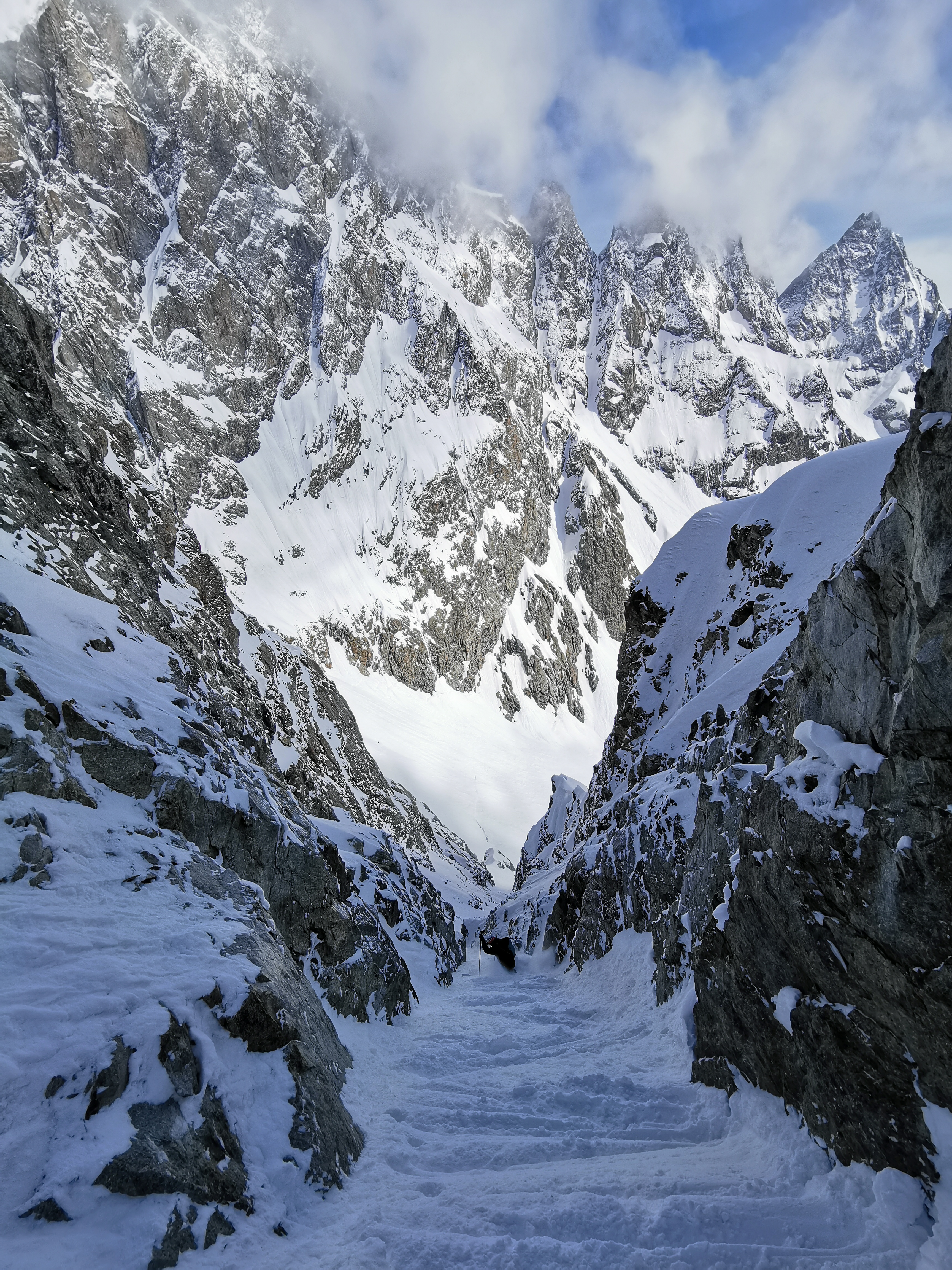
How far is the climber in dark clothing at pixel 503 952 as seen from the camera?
2250 centimetres

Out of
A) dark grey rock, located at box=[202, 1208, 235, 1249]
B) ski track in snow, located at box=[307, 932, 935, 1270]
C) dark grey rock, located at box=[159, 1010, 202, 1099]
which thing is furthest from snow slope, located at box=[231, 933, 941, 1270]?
dark grey rock, located at box=[159, 1010, 202, 1099]

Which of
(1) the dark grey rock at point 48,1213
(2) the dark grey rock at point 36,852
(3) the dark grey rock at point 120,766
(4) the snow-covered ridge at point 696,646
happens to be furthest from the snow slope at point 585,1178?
(4) the snow-covered ridge at point 696,646

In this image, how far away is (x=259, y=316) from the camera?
10438 centimetres

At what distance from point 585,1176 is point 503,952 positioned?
17.5 metres

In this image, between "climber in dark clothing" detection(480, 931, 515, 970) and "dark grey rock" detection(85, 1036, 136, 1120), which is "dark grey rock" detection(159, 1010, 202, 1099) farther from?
"climber in dark clothing" detection(480, 931, 515, 970)

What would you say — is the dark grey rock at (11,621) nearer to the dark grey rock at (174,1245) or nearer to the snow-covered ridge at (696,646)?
the dark grey rock at (174,1245)

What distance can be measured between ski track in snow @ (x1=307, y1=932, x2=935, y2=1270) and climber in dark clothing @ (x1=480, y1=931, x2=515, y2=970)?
12966mm

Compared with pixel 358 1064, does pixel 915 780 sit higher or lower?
higher

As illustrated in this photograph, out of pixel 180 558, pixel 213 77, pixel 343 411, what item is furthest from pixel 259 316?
pixel 180 558

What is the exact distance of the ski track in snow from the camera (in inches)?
197

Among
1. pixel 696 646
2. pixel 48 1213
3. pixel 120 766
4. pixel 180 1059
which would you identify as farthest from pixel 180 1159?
pixel 696 646

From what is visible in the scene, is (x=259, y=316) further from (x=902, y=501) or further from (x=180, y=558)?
(x=902, y=501)

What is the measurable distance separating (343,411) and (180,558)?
251 feet

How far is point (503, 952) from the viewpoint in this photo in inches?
893
